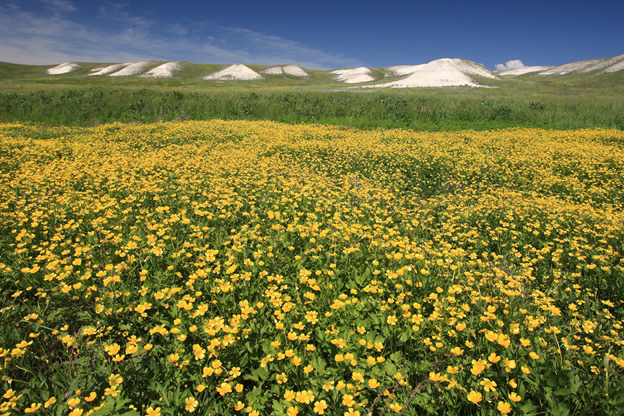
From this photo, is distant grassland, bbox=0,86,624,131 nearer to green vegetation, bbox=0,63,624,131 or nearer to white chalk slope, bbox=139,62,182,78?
green vegetation, bbox=0,63,624,131

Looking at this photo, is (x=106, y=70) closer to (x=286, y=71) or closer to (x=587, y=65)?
(x=286, y=71)

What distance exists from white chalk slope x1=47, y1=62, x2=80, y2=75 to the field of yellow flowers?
4667 inches

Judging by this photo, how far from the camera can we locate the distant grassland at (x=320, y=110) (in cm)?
2050

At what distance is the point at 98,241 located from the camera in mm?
4207

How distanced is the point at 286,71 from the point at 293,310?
104 metres

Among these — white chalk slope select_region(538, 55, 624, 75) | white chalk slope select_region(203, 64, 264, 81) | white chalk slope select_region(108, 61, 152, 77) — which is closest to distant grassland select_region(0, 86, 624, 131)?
white chalk slope select_region(203, 64, 264, 81)

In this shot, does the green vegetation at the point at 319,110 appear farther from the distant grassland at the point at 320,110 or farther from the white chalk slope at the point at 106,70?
→ the white chalk slope at the point at 106,70

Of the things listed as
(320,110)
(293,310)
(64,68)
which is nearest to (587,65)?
(320,110)

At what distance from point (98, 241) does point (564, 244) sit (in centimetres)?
744

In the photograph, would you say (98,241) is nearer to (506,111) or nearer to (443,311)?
(443,311)

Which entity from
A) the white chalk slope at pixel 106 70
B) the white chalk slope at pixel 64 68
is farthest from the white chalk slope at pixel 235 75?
the white chalk slope at pixel 64 68

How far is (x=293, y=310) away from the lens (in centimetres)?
288

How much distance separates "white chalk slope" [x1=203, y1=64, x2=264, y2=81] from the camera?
7875cm

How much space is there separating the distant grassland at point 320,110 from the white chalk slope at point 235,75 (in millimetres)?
57371
